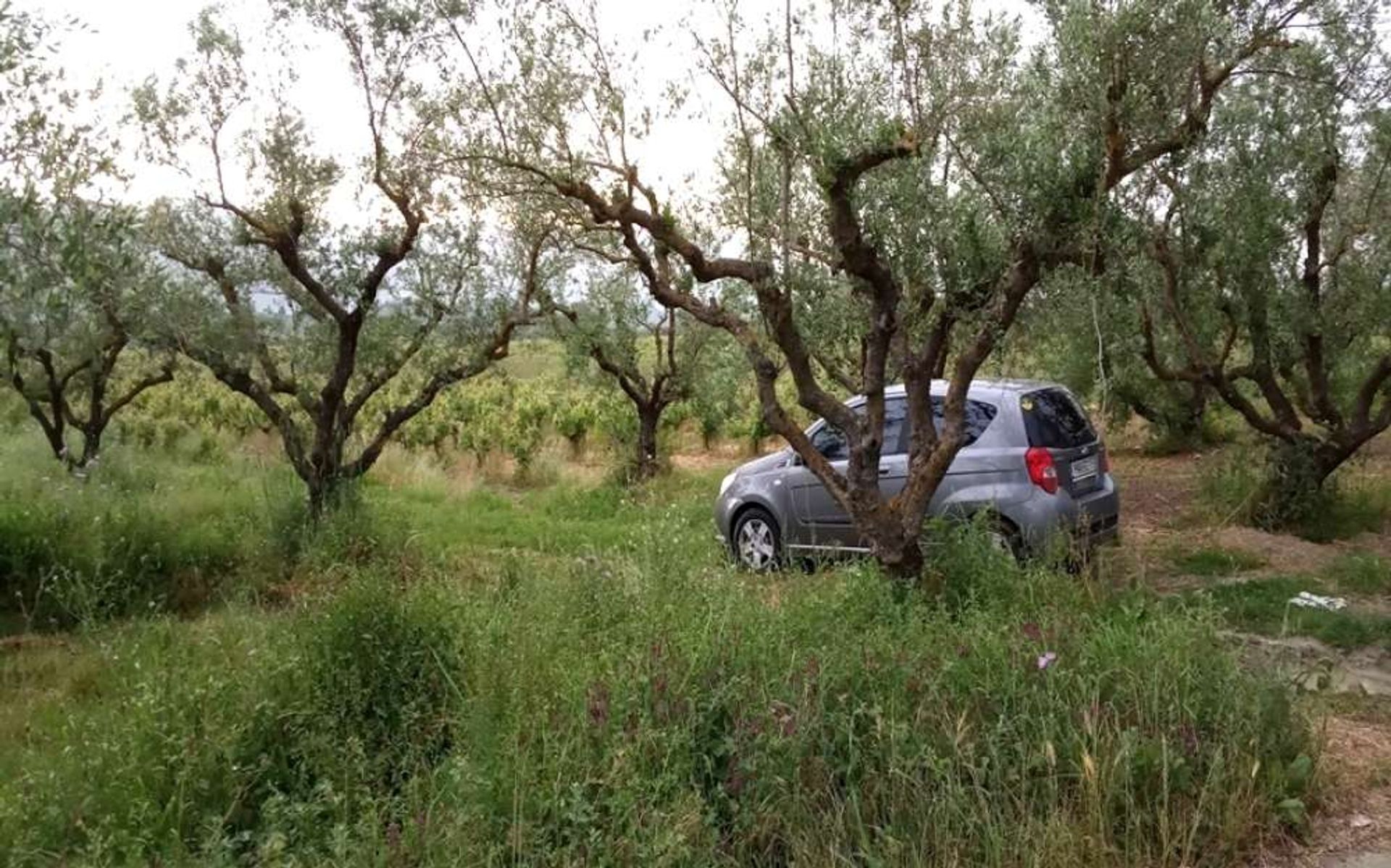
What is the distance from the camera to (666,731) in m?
4.21

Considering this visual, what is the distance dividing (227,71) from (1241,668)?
33.4 ft

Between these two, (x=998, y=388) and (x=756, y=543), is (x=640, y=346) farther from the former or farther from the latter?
(x=998, y=388)

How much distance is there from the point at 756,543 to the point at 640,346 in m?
8.50

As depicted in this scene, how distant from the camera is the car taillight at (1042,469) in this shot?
8164 mm

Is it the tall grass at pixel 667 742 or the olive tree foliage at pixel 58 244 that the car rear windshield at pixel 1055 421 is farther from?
the olive tree foliage at pixel 58 244

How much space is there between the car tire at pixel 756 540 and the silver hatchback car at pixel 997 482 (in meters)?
0.02

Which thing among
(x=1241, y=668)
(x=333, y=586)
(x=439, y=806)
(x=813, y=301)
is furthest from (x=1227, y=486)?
(x=439, y=806)

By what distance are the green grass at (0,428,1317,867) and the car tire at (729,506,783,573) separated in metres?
3.35

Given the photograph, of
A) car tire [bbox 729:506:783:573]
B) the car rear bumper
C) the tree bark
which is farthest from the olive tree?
the tree bark

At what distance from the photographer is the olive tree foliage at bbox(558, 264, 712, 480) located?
17.0m

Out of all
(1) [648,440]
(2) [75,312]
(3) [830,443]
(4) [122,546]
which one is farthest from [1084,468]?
(1) [648,440]

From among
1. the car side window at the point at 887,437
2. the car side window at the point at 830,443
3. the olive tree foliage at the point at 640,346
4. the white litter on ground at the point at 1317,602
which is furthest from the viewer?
the olive tree foliage at the point at 640,346

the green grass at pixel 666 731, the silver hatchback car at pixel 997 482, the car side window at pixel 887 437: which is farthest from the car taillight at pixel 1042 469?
the green grass at pixel 666 731

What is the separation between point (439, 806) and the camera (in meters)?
4.11
